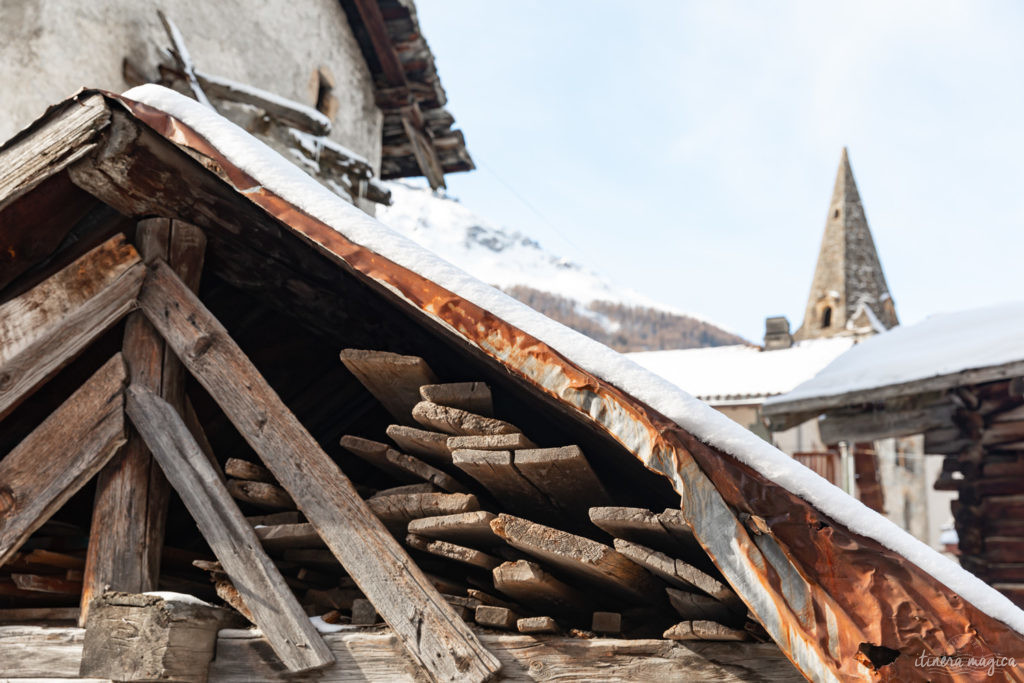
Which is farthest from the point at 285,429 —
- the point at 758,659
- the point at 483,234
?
the point at 483,234

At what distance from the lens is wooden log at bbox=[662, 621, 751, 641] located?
201 cm

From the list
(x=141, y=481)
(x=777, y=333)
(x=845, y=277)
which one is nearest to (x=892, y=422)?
(x=141, y=481)

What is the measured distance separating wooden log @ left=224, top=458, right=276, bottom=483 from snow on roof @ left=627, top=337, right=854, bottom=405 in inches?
612

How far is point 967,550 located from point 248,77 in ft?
24.8

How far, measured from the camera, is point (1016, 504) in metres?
6.53

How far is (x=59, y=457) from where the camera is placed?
266 cm

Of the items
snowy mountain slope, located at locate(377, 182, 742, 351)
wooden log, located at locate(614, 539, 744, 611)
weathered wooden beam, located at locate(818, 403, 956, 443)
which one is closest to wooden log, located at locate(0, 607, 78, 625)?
wooden log, located at locate(614, 539, 744, 611)

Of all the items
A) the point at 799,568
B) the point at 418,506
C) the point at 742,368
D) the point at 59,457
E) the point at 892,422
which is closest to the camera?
the point at 799,568

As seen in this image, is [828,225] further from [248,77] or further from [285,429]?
[285,429]

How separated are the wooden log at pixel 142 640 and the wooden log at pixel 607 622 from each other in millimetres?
1098

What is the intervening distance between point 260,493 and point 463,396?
82 centimetres

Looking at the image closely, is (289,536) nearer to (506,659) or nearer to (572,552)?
(506,659)

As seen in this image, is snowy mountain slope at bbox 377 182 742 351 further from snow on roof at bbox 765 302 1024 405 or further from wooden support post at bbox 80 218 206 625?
wooden support post at bbox 80 218 206 625

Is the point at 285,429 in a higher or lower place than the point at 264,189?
lower
